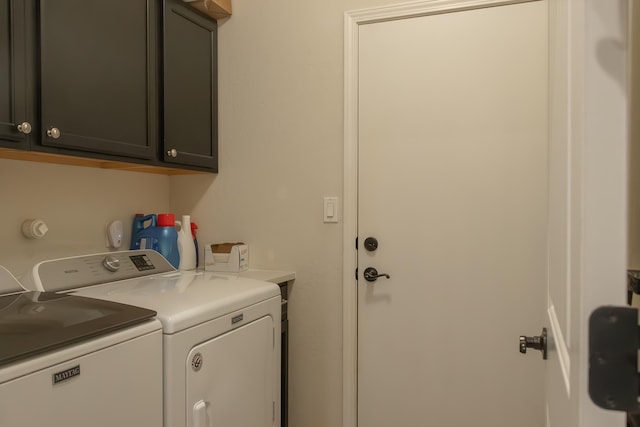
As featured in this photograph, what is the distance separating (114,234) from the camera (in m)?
2.08

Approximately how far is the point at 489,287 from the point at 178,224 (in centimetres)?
157

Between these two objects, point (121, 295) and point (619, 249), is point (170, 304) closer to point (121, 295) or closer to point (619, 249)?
point (121, 295)

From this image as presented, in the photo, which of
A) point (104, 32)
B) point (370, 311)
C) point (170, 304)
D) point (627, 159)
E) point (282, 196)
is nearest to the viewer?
point (627, 159)

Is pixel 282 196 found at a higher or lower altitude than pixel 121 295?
higher

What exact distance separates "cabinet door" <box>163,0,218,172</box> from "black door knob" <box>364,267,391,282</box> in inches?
38.9

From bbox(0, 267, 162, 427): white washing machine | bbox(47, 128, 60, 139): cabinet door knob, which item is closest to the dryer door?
bbox(0, 267, 162, 427): white washing machine

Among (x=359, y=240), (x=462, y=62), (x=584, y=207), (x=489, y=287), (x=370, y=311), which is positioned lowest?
(x=370, y=311)

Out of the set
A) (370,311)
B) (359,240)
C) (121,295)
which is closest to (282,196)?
(359,240)

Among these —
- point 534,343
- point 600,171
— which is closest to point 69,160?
point 534,343

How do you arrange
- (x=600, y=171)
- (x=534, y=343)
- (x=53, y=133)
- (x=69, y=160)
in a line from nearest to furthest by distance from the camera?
1. (x=600, y=171)
2. (x=534, y=343)
3. (x=53, y=133)
4. (x=69, y=160)

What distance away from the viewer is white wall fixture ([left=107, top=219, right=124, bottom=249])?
2074 millimetres

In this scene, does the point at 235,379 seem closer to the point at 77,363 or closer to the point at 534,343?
the point at 77,363

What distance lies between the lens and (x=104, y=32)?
5.49 feet

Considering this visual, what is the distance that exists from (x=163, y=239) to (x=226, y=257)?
0.31 m
